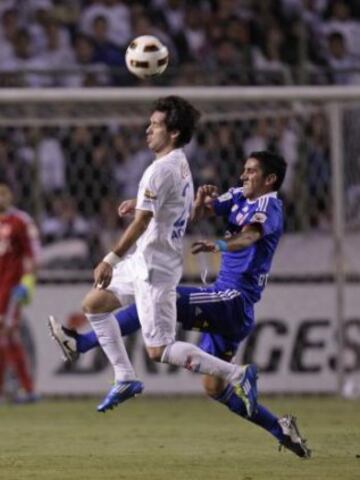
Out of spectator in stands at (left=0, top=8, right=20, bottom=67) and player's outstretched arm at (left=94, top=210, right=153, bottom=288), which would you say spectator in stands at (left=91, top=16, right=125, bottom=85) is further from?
player's outstretched arm at (left=94, top=210, right=153, bottom=288)

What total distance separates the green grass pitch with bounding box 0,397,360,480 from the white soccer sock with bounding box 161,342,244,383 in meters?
0.55

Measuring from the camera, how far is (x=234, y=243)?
326 inches

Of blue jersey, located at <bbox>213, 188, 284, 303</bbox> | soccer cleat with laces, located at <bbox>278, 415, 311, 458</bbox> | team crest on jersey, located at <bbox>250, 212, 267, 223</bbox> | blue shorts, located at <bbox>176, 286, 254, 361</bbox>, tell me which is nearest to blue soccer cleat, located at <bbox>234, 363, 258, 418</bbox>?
soccer cleat with laces, located at <bbox>278, 415, 311, 458</bbox>

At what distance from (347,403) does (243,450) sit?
4.58m

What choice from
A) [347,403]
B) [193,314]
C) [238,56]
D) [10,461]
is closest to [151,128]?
[193,314]

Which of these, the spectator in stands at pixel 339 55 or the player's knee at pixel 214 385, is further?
the spectator in stands at pixel 339 55

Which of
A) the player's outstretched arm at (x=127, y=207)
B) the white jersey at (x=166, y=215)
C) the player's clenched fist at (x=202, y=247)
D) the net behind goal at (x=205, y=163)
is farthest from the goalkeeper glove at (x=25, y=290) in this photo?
the player's clenched fist at (x=202, y=247)

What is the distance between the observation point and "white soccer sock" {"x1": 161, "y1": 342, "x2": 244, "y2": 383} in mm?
8492

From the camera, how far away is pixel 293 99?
14.7m

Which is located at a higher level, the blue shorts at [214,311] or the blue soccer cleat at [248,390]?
the blue shorts at [214,311]

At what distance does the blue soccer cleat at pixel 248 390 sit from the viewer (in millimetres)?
8445

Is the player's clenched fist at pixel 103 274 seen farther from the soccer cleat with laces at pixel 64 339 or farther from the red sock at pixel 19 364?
the red sock at pixel 19 364

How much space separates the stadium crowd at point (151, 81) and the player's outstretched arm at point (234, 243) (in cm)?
675

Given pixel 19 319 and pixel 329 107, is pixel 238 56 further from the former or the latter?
pixel 19 319
